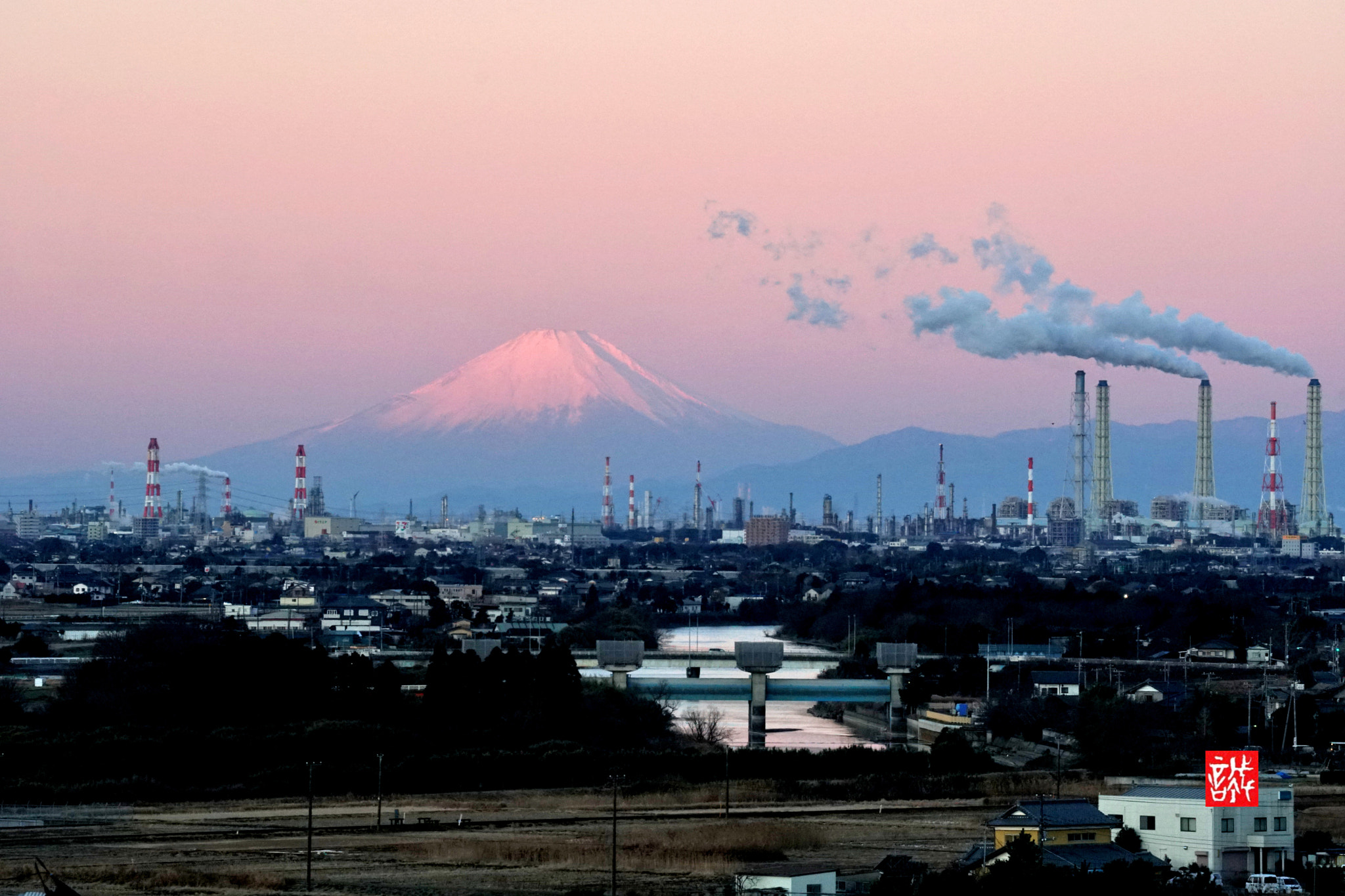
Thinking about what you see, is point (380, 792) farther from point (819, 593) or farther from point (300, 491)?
point (300, 491)

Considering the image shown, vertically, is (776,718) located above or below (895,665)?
below

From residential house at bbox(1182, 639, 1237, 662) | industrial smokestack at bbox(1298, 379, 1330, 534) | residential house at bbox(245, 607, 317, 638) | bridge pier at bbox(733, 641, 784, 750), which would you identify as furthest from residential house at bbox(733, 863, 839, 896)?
industrial smokestack at bbox(1298, 379, 1330, 534)

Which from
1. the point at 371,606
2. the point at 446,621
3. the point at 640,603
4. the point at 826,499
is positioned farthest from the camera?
the point at 826,499

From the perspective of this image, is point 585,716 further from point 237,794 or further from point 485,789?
point 237,794

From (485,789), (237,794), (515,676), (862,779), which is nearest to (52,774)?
(237,794)

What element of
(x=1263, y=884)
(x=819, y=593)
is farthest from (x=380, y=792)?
(x=819, y=593)

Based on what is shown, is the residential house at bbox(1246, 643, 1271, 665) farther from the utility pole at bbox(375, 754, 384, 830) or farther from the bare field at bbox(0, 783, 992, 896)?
the utility pole at bbox(375, 754, 384, 830)
